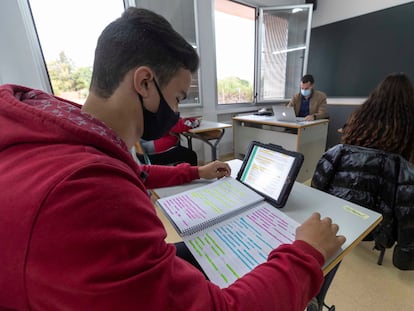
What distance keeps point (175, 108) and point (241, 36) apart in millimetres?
3769

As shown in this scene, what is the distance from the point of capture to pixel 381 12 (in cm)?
294

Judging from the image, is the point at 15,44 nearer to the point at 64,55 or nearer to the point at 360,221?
the point at 64,55

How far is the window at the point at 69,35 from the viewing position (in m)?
2.25

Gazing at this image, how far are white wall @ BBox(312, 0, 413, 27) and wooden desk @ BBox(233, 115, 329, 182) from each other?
2.05m

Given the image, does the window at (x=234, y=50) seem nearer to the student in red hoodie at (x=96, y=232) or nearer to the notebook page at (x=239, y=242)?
the notebook page at (x=239, y=242)

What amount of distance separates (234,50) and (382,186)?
335cm

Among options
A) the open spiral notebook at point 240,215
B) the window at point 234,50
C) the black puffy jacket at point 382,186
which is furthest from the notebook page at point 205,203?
the window at point 234,50

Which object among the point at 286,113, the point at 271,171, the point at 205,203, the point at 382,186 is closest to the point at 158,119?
the point at 205,203

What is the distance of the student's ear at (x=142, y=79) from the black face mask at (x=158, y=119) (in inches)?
0.6

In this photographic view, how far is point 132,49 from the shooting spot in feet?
1.66

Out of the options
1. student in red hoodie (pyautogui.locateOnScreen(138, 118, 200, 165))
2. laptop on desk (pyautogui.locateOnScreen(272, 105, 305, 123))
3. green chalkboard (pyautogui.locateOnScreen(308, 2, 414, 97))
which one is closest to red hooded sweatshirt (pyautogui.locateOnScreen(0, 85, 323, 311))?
student in red hoodie (pyautogui.locateOnScreen(138, 118, 200, 165))

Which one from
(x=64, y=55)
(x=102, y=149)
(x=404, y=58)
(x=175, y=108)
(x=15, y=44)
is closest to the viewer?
(x=102, y=149)

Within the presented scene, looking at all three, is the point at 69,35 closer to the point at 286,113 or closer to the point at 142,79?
the point at 142,79

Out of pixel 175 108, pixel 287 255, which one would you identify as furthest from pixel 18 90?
pixel 287 255
